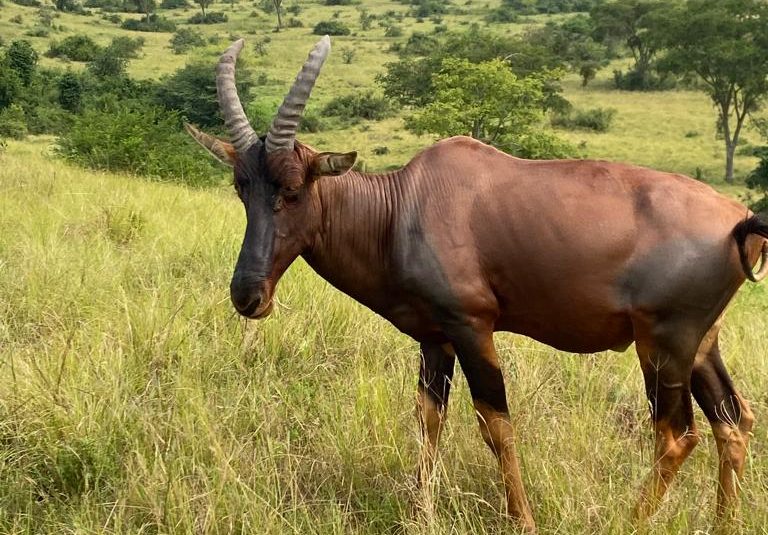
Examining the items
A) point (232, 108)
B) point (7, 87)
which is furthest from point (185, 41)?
point (232, 108)

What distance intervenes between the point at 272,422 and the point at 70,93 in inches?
1380

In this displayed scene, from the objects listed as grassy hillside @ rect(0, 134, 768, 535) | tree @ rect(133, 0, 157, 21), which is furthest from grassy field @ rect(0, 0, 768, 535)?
tree @ rect(133, 0, 157, 21)

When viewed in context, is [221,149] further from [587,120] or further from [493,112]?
[587,120]

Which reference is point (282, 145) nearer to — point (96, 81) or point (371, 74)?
point (96, 81)

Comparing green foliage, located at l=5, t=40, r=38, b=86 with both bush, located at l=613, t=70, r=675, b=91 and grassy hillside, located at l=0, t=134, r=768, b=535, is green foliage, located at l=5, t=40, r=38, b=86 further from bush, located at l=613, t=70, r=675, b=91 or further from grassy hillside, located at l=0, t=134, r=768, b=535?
bush, located at l=613, t=70, r=675, b=91

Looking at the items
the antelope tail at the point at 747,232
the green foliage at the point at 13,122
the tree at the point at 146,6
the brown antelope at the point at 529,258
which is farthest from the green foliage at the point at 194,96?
the tree at the point at 146,6

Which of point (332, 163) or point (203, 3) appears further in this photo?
point (203, 3)

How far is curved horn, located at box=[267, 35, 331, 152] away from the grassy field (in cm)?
138

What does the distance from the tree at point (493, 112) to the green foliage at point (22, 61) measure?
18.0 m

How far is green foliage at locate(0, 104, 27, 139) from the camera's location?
2653cm

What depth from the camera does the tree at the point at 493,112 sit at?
2977 centimetres

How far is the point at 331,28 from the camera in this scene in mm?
75188

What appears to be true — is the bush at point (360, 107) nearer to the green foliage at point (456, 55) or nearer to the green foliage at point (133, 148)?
the green foliage at point (456, 55)

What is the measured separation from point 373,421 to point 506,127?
91.2 feet
